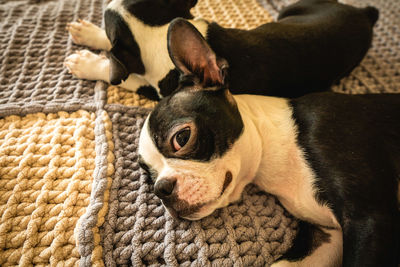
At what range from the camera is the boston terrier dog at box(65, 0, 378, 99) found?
1.53 metres

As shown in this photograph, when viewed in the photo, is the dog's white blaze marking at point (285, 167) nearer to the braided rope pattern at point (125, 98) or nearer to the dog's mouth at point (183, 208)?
the dog's mouth at point (183, 208)

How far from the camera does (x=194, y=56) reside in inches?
47.9

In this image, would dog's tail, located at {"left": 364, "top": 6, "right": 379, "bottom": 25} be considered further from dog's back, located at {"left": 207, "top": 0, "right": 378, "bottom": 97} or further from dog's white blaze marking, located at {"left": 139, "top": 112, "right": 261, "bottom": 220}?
dog's white blaze marking, located at {"left": 139, "top": 112, "right": 261, "bottom": 220}

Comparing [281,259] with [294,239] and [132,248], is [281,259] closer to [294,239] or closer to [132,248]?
[294,239]

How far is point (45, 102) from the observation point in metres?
1.39

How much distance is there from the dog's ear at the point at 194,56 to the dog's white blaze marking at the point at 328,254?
30.4 inches

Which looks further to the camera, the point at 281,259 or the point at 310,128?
the point at 310,128

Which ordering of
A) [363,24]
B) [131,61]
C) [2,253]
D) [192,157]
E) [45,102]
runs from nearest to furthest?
[2,253] → [192,157] → [45,102] → [131,61] → [363,24]

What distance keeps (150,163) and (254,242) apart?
0.49 metres

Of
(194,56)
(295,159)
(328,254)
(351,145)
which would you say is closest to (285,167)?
(295,159)

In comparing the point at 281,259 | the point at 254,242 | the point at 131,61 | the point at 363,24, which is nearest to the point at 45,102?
the point at 131,61

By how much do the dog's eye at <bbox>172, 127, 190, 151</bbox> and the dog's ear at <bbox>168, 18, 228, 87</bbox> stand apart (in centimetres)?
26

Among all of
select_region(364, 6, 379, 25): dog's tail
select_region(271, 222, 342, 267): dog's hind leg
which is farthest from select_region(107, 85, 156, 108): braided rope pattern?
select_region(364, 6, 379, 25): dog's tail

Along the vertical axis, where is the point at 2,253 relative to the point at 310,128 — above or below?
below
